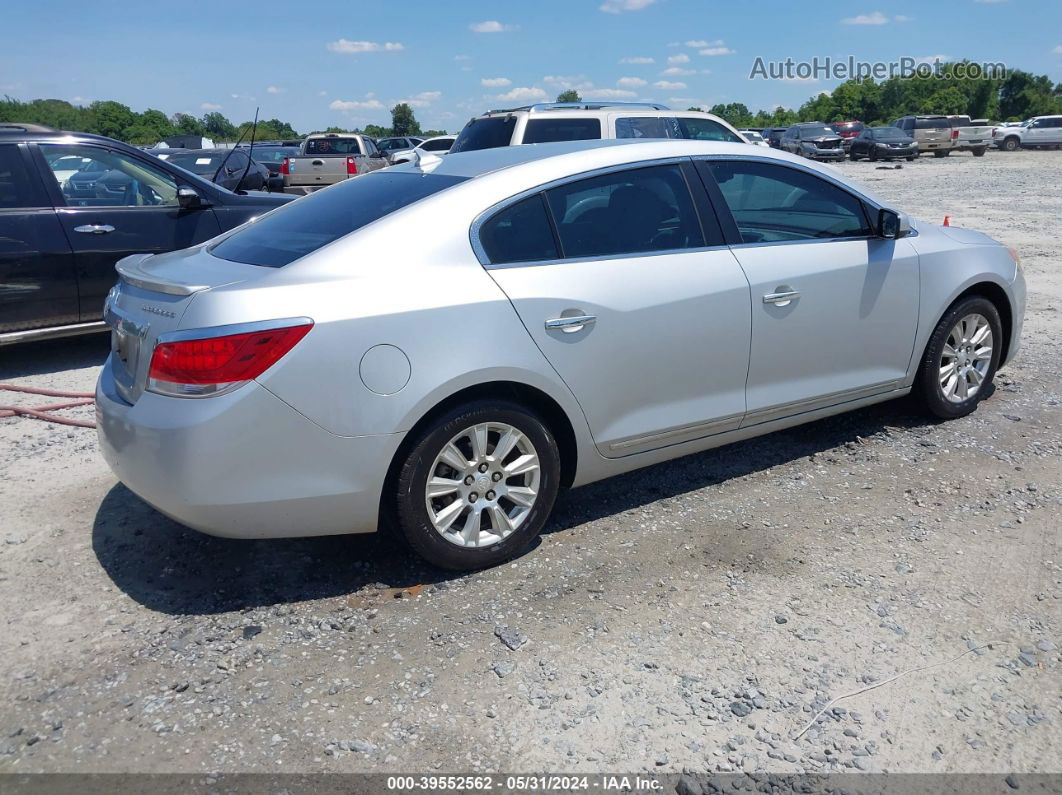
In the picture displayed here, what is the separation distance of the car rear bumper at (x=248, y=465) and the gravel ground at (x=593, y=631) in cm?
41

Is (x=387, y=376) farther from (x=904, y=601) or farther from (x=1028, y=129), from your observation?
(x=1028, y=129)

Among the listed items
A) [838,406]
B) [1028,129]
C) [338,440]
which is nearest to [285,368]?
[338,440]

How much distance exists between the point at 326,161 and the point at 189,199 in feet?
58.7

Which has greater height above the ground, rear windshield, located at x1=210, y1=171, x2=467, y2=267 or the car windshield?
rear windshield, located at x1=210, y1=171, x2=467, y2=267

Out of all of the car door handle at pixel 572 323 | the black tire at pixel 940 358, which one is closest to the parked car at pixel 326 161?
the black tire at pixel 940 358

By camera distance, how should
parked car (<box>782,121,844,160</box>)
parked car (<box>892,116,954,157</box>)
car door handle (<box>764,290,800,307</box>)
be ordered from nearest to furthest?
car door handle (<box>764,290,800,307</box>) < parked car (<box>782,121,844,160</box>) < parked car (<box>892,116,954,157</box>)

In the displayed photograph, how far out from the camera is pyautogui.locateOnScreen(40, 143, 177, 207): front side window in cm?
697

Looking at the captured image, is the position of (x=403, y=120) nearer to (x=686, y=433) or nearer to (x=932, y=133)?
(x=932, y=133)

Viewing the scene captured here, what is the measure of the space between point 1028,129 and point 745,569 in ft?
156

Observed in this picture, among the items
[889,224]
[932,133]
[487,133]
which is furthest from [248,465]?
[932,133]

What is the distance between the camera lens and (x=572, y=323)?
3.86 m

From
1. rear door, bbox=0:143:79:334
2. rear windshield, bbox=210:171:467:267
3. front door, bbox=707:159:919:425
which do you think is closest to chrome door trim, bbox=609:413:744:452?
front door, bbox=707:159:919:425

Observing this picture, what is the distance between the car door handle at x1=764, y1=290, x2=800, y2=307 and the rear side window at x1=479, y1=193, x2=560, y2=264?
114 cm

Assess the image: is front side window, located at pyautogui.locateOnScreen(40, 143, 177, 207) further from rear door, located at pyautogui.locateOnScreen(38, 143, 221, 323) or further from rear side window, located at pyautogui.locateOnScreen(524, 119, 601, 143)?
rear side window, located at pyautogui.locateOnScreen(524, 119, 601, 143)
